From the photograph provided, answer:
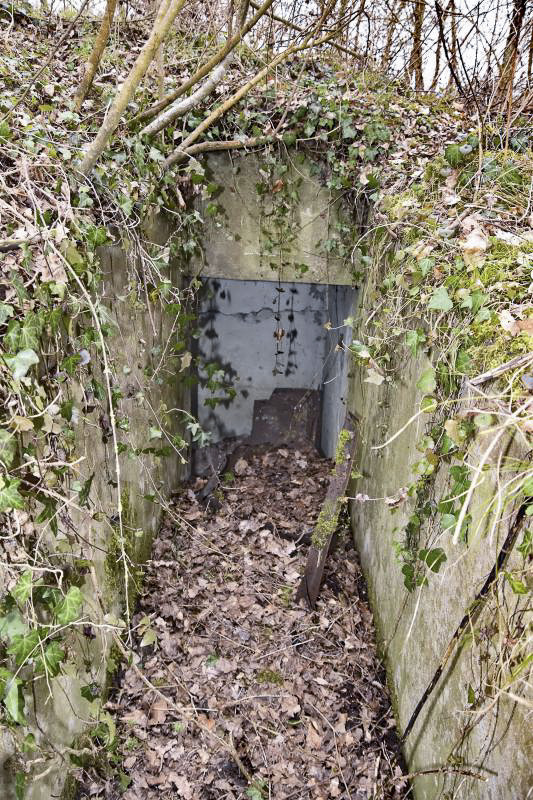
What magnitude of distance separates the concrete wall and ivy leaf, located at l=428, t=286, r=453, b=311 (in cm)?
381

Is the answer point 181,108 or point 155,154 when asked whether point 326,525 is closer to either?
point 155,154

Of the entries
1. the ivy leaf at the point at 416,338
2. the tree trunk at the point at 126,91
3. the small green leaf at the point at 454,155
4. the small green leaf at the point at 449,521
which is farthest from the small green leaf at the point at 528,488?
the small green leaf at the point at 454,155

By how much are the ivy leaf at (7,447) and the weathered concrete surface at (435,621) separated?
5.68ft

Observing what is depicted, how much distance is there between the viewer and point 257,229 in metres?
4.71

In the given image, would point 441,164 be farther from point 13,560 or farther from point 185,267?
point 13,560

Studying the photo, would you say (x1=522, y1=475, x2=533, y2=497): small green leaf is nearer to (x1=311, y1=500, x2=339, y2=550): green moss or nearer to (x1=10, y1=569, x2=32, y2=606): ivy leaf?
(x1=10, y1=569, x2=32, y2=606): ivy leaf

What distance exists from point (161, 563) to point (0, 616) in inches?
105

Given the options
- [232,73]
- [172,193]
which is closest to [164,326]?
[172,193]

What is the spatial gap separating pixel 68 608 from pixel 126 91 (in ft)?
8.66

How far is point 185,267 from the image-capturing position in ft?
16.0

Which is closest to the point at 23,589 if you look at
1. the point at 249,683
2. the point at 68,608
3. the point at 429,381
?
the point at 68,608

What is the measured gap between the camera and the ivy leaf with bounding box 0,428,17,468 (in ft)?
5.71

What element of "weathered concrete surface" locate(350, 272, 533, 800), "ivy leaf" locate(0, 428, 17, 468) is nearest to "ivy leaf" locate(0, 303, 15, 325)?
"ivy leaf" locate(0, 428, 17, 468)

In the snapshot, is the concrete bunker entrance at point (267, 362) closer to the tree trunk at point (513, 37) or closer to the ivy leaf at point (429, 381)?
the tree trunk at point (513, 37)
